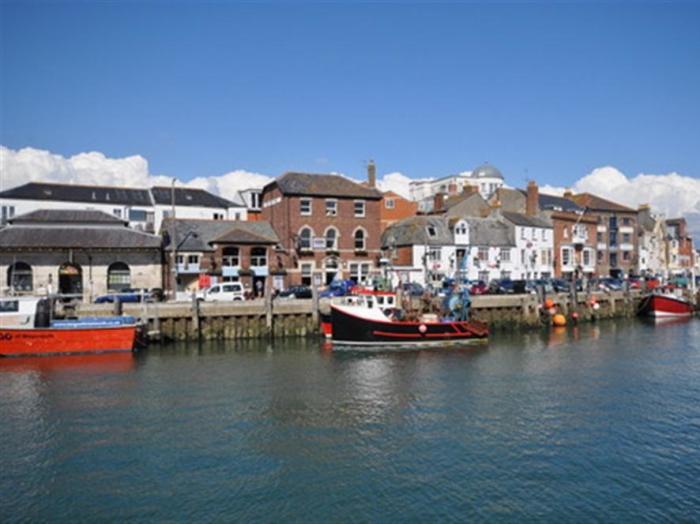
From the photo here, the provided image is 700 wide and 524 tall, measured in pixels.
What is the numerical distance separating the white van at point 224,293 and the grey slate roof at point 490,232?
92.6 feet

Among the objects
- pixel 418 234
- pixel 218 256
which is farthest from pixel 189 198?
pixel 418 234

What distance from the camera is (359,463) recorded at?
1700cm

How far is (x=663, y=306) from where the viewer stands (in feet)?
171

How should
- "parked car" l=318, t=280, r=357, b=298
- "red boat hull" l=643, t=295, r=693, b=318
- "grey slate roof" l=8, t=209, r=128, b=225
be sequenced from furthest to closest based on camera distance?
Answer: "red boat hull" l=643, t=295, r=693, b=318
"grey slate roof" l=8, t=209, r=128, b=225
"parked car" l=318, t=280, r=357, b=298

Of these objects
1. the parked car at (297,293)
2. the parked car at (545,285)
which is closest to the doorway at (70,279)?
the parked car at (297,293)

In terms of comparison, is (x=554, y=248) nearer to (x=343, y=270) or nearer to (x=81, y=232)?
(x=343, y=270)

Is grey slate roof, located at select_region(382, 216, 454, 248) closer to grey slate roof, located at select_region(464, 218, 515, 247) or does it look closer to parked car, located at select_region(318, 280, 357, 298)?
grey slate roof, located at select_region(464, 218, 515, 247)

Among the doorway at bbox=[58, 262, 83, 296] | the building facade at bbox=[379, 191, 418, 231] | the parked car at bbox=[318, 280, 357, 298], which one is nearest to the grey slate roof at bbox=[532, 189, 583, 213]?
the building facade at bbox=[379, 191, 418, 231]

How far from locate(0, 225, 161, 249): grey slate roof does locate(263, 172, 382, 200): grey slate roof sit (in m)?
13.3

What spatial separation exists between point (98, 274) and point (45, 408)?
24.0 meters

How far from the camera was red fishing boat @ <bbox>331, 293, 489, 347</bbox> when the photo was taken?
34.9 metres

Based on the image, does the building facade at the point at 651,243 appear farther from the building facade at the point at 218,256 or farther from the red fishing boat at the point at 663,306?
the building facade at the point at 218,256

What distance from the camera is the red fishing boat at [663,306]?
170 ft

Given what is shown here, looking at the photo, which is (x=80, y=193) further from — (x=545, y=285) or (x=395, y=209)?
(x=545, y=285)
